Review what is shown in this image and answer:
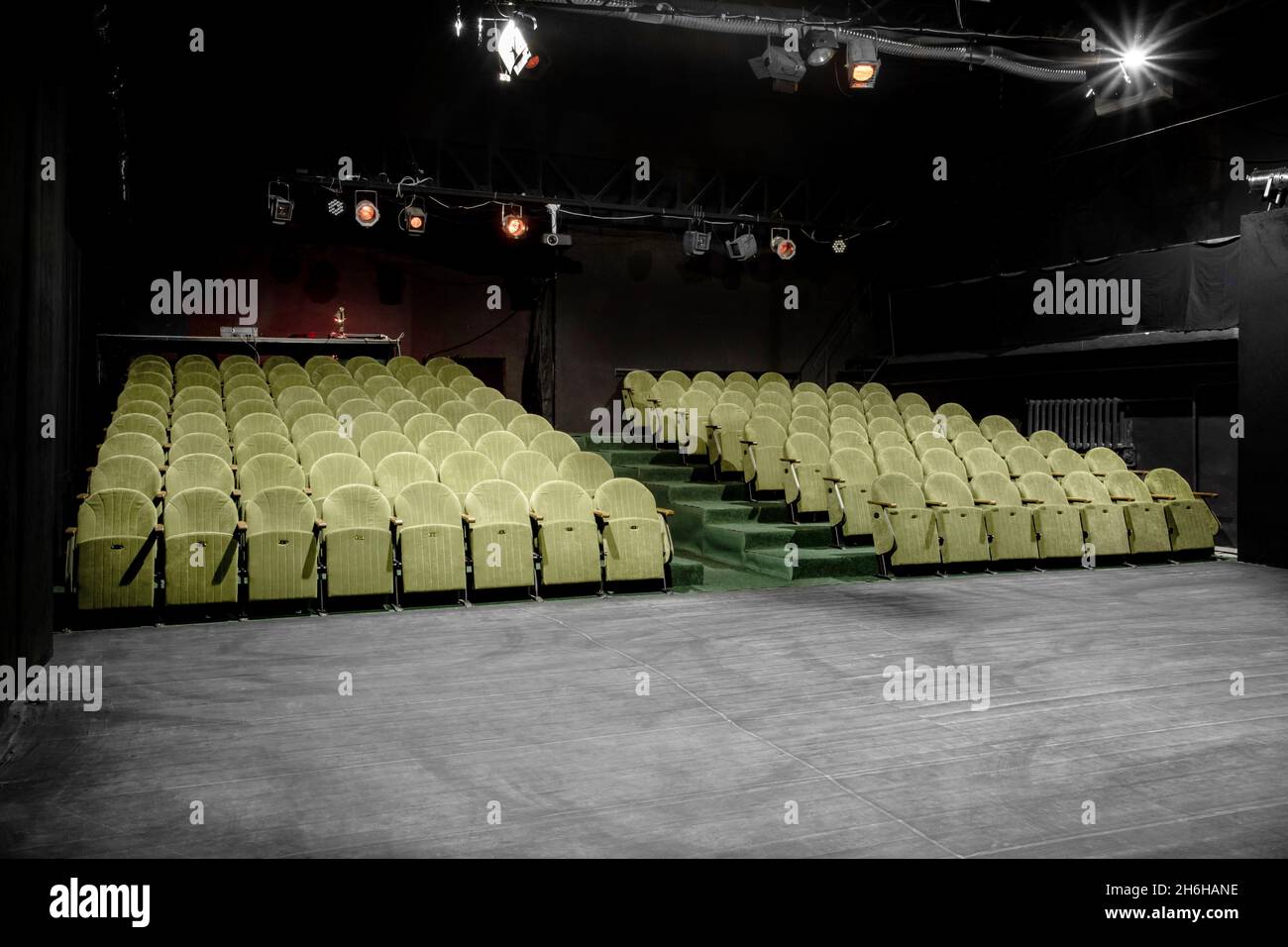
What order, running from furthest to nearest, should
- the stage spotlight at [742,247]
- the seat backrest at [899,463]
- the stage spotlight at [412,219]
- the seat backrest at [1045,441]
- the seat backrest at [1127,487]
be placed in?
the stage spotlight at [742,247] → the stage spotlight at [412,219] → the seat backrest at [1045,441] → the seat backrest at [1127,487] → the seat backrest at [899,463]

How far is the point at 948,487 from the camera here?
5289 millimetres

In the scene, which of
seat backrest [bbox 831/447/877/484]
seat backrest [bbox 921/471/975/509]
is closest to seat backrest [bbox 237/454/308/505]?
seat backrest [bbox 831/447/877/484]

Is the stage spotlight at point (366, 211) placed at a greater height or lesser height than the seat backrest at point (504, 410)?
greater

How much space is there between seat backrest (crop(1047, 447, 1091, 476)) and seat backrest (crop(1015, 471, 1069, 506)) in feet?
2.05

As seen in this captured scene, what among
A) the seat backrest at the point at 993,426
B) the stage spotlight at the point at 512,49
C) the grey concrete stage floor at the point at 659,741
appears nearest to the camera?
the grey concrete stage floor at the point at 659,741

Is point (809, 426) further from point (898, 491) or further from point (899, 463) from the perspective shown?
point (898, 491)

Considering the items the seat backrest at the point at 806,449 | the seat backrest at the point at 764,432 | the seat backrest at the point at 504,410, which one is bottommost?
the seat backrest at the point at 806,449

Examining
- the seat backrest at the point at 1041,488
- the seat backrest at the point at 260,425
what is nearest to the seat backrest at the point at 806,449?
the seat backrest at the point at 1041,488

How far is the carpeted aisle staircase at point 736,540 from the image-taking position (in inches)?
190

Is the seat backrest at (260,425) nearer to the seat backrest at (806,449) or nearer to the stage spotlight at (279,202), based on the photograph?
the seat backrest at (806,449)

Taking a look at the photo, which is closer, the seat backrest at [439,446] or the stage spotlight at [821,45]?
the seat backrest at [439,446]

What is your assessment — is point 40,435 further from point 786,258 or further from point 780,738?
point 786,258

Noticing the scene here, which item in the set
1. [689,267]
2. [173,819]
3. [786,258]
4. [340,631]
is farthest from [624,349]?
[173,819]

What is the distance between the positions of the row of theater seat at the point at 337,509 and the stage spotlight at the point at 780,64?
2520 mm
